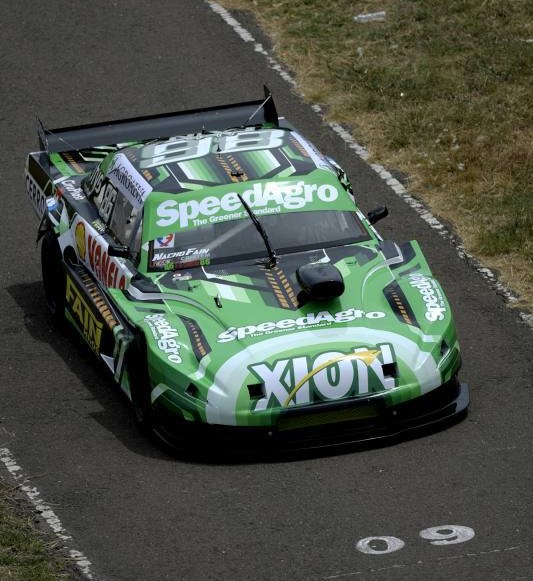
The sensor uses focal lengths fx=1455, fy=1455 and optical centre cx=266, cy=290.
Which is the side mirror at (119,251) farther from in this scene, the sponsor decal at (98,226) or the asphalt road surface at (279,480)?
the asphalt road surface at (279,480)

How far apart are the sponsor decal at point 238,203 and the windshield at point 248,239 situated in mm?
66

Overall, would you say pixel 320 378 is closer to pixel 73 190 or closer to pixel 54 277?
pixel 54 277

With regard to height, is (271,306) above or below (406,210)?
above

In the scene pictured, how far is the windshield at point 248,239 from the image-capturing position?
10000 mm

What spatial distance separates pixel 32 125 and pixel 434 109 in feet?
13.9

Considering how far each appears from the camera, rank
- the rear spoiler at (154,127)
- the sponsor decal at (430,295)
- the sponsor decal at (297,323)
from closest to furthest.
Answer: the sponsor decal at (297,323) < the sponsor decal at (430,295) < the rear spoiler at (154,127)

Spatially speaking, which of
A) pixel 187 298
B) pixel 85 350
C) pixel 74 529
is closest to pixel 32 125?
pixel 85 350

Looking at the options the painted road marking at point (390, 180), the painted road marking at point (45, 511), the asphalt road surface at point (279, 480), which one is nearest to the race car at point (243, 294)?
the asphalt road surface at point (279, 480)

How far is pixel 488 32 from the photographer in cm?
1662

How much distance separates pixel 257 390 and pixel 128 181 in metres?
2.55

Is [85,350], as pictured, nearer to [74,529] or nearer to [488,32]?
[74,529]

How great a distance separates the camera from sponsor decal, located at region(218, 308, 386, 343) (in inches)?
358

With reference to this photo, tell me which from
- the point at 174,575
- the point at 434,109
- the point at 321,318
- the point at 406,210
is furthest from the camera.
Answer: the point at 434,109

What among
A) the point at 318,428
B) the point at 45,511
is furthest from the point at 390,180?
the point at 45,511
